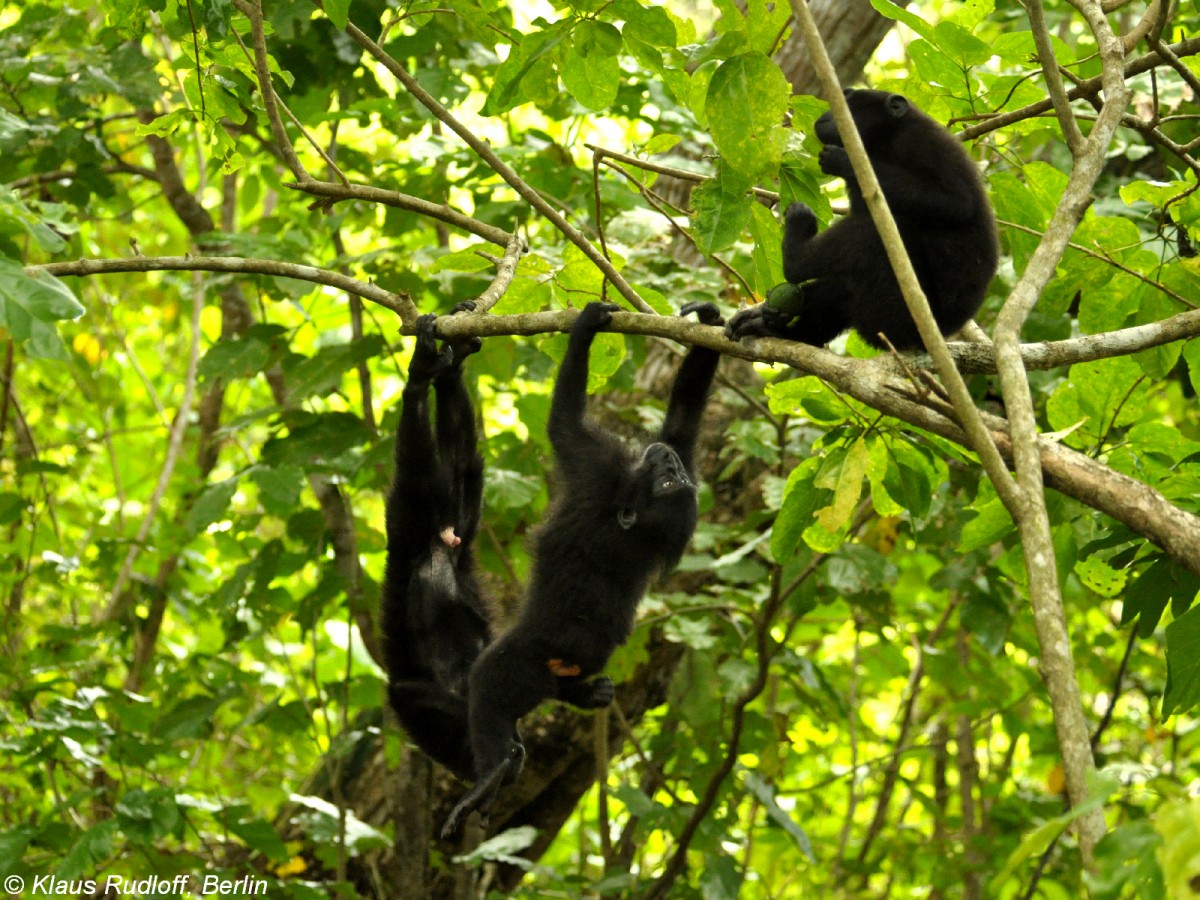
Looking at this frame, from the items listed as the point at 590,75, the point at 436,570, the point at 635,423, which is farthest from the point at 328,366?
the point at 590,75

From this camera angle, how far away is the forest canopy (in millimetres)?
3547

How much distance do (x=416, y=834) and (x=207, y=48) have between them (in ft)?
14.2

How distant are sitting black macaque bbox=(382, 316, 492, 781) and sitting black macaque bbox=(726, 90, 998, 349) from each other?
1.42 metres

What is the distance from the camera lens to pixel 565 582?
16.7ft

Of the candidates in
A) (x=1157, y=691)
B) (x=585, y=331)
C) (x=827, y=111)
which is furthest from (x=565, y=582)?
(x=1157, y=691)

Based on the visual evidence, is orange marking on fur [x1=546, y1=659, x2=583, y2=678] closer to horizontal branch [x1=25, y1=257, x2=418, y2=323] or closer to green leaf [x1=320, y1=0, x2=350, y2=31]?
horizontal branch [x1=25, y1=257, x2=418, y2=323]

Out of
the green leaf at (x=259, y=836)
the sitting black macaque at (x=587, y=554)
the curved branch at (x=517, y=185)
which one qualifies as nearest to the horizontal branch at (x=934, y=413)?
the curved branch at (x=517, y=185)

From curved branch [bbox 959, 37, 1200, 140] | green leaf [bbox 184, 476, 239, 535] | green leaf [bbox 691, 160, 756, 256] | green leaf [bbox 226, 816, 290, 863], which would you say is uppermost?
curved branch [bbox 959, 37, 1200, 140]

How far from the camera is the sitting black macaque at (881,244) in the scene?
439 centimetres

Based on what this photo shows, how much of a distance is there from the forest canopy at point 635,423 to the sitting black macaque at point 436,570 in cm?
42

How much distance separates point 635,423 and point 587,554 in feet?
6.56

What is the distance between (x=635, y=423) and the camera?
7.00 meters

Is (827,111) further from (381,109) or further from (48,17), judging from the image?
(48,17)

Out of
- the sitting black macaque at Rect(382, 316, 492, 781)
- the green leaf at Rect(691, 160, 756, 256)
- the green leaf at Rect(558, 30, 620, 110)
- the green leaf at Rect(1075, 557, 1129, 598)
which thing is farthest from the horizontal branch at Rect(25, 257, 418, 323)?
the green leaf at Rect(1075, 557, 1129, 598)
